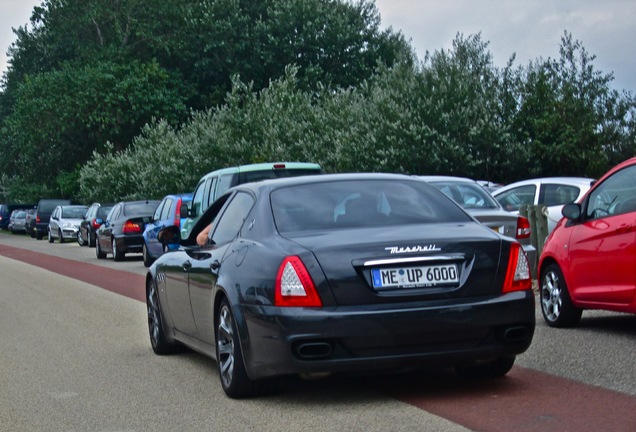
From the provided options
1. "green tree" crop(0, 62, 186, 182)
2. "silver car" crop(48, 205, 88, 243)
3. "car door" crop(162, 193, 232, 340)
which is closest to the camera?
"car door" crop(162, 193, 232, 340)

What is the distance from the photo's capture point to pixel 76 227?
51000 mm

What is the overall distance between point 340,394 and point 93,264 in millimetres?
23291

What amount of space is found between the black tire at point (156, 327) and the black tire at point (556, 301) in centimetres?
351

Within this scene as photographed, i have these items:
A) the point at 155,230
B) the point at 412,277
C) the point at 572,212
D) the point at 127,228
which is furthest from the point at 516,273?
the point at 127,228

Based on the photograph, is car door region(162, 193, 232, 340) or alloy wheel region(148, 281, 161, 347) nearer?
car door region(162, 193, 232, 340)

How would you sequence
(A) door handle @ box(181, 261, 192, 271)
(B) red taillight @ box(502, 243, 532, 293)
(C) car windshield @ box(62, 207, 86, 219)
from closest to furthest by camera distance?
(B) red taillight @ box(502, 243, 532, 293), (A) door handle @ box(181, 261, 192, 271), (C) car windshield @ box(62, 207, 86, 219)

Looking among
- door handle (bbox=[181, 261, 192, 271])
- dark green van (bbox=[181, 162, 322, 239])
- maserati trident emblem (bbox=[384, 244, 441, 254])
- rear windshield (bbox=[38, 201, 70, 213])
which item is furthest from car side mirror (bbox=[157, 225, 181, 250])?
rear windshield (bbox=[38, 201, 70, 213])

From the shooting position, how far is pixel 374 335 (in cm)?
695

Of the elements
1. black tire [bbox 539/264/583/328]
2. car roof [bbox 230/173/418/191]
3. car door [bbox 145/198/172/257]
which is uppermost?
car roof [bbox 230/173/418/191]

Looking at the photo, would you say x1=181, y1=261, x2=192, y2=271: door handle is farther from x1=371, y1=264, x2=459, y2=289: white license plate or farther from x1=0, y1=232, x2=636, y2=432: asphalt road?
x1=371, y1=264, x2=459, y2=289: white license plate

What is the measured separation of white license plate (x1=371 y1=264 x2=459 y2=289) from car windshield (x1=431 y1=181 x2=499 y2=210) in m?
8.37

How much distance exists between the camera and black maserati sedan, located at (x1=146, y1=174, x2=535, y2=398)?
700 cm

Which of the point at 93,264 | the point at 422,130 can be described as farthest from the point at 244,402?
the point at 422,130

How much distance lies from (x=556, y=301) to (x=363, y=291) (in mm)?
4658
